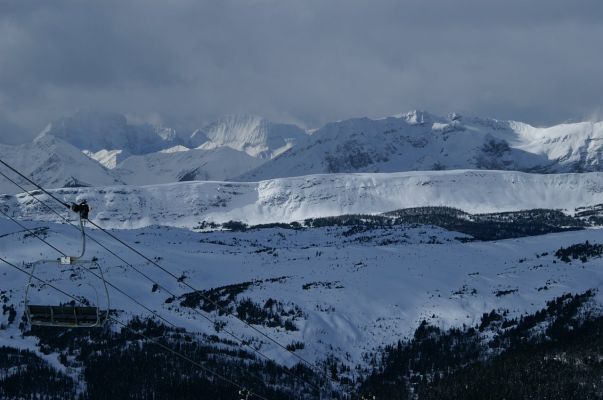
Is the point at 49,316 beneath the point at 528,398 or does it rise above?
above

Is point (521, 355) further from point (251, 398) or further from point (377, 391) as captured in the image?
point (251, 398)

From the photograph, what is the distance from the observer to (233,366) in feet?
654

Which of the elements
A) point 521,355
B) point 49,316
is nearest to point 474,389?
point 521,355

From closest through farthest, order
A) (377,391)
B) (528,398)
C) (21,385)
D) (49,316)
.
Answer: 1. (49,316)
2. (528,398)
3. (21,385)
4. (377,391)

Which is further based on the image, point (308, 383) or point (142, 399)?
point (308, 383)

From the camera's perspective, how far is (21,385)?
587ft

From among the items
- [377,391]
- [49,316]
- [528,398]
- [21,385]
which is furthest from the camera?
[377,391]

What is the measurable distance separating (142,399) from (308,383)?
41.7 meters

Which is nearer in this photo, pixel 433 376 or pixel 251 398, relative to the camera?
pixel 251 398

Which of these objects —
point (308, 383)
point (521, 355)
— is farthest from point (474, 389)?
point (308, 383)

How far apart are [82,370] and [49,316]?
16053cm

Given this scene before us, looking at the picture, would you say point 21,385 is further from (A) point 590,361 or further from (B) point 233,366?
(A) point 590,361

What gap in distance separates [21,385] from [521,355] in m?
106

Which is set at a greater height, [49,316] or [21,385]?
[49,316]
